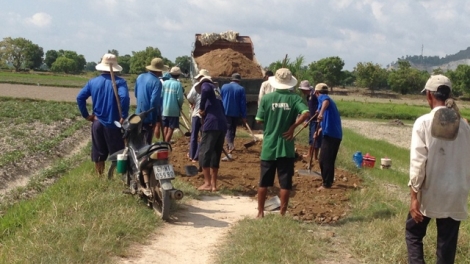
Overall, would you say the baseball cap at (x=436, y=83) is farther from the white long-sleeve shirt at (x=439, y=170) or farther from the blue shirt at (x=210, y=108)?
the blue shirt at (x=210, y=108)

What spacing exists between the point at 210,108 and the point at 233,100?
8.85 feet

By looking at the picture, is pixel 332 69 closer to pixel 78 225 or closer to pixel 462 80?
pixel 462 80

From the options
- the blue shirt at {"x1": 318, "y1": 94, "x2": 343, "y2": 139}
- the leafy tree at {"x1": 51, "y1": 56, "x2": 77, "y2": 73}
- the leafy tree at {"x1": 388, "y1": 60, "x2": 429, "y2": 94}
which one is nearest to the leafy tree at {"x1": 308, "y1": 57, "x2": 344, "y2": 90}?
the leafy tree at {"x1": 388, "y1": 60, "x2": 429, "y2": 94}

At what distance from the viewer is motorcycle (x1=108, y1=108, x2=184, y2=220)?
652cm

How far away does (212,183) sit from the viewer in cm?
855

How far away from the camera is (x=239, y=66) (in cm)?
1606

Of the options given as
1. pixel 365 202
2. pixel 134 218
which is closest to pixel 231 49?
pixel 365 202

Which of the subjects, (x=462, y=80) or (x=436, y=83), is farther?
(x=462, y=80)

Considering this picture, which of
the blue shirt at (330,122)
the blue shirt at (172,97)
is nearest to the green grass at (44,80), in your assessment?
the blue shirt at (172,97)

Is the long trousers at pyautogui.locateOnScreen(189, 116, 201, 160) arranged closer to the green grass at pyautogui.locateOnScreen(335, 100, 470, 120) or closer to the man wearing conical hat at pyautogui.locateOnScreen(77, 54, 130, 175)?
the man wearing conical hat at pyautogui.locateOnScreen(77, 54, 130, 175)

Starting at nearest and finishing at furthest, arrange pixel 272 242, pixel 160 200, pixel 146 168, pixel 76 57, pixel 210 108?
pixel 272 242
pixel 160 200
pixel 146 168
pixel 210 108
pixel 76 57

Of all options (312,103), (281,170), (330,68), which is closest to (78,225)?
(281,170)

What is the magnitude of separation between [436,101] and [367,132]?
72.4 feet

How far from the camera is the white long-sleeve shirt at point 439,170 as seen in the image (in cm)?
462
